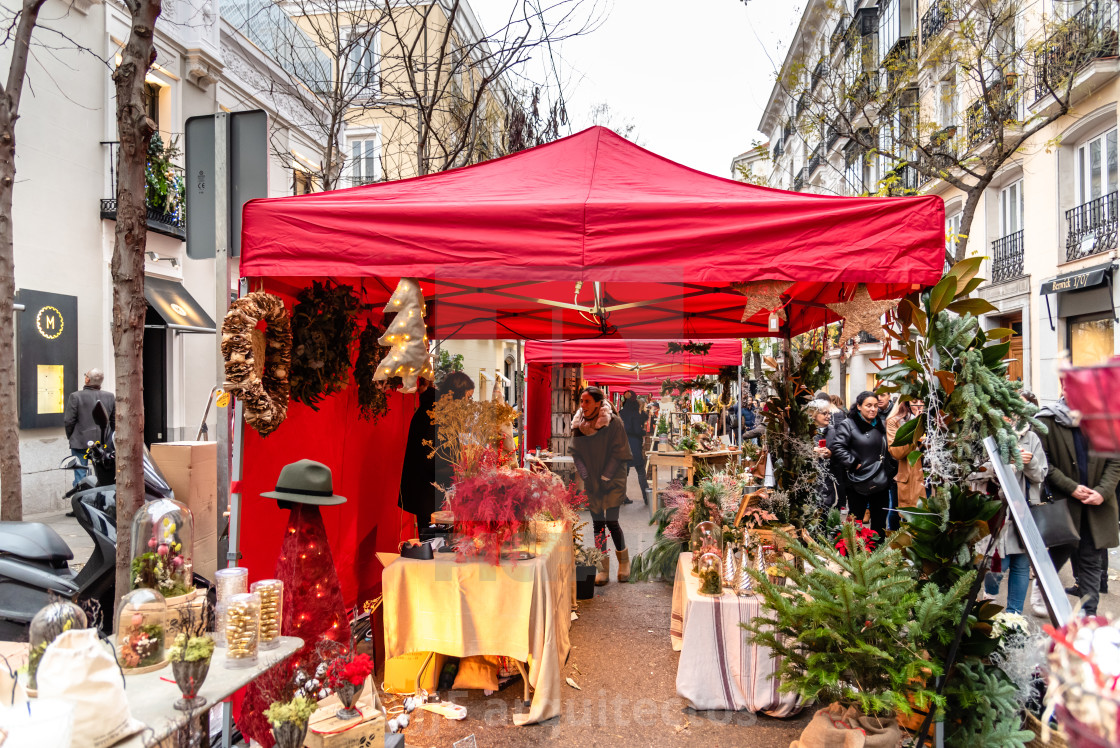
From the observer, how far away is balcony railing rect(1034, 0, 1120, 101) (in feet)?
30.4

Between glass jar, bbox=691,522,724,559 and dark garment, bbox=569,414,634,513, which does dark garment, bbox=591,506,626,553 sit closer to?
dark garment, bbox=569,414,634,513

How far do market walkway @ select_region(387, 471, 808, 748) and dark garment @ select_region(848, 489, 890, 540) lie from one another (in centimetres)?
274

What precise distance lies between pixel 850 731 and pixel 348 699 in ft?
6.80

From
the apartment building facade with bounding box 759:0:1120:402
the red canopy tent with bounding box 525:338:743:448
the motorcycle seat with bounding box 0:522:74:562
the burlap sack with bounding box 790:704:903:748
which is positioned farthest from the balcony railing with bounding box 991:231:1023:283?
the motorcycle seat with bounding box 0:522:74:562

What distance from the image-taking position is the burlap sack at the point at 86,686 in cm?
159

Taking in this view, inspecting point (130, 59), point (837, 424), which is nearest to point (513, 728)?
point (130, 59)

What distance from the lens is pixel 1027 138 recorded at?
1061cm

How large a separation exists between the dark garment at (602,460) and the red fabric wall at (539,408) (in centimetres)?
428

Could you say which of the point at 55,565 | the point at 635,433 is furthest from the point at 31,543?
the point at 635,433

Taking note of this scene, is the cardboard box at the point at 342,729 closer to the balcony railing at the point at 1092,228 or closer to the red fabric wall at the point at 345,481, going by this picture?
the red fabric wall at the point at 345,481

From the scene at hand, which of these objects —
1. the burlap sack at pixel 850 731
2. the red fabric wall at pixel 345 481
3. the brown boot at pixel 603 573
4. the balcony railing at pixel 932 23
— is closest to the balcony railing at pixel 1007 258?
the balcony railing at pixel 932 23

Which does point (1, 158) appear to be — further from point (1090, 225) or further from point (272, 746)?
point (1090, 225)

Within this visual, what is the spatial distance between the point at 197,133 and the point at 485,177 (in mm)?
1447

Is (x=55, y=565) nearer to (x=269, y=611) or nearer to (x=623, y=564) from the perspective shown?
(x=269, y=611)
